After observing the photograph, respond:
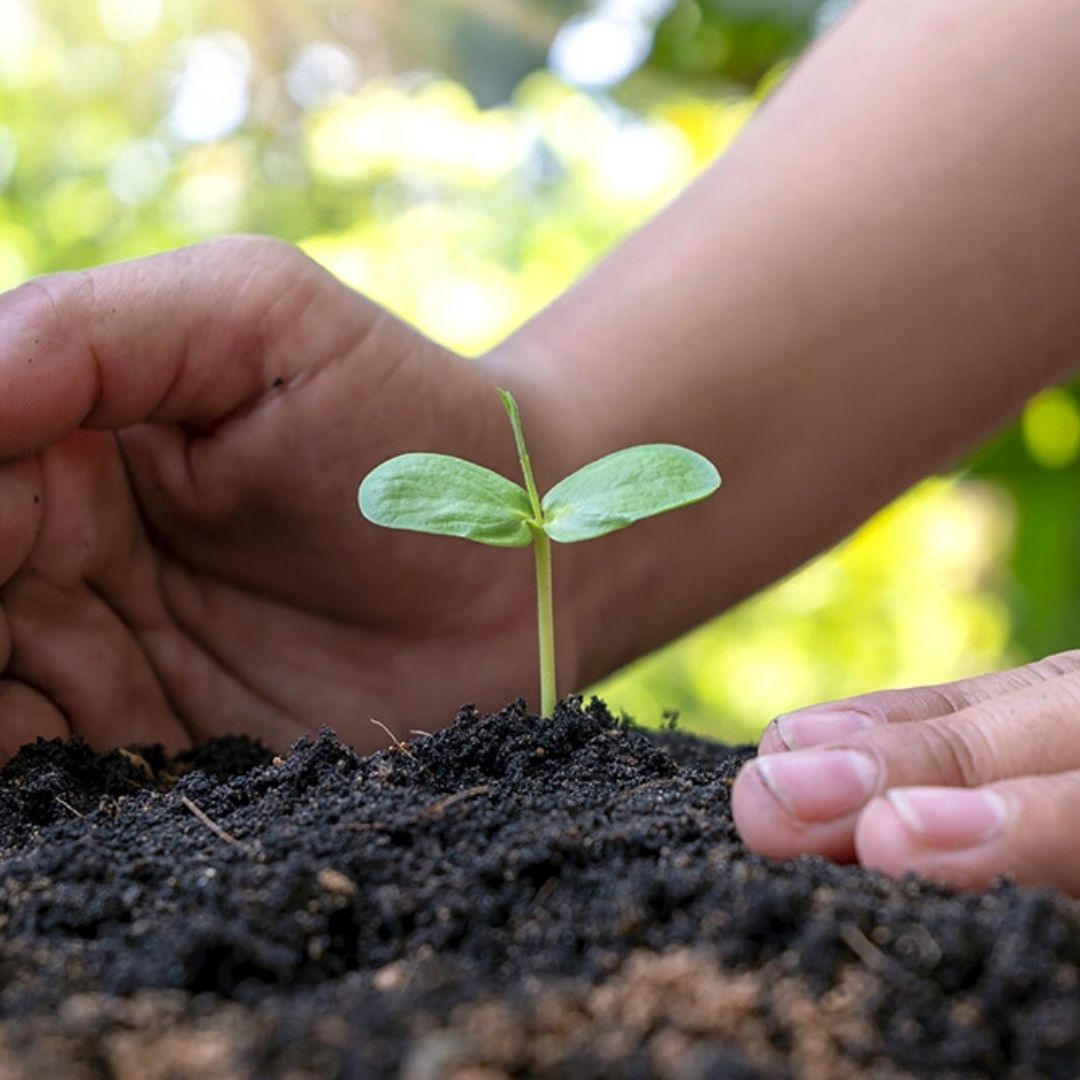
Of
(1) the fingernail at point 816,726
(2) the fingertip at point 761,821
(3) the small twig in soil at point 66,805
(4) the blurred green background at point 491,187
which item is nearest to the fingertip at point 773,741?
(1) the fingernail at point 816,726

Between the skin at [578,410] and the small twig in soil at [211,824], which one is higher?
the skin at [578,410]

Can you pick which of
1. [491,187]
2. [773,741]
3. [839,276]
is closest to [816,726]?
[773,741]

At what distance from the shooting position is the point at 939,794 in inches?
24.1

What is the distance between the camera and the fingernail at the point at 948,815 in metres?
0.59

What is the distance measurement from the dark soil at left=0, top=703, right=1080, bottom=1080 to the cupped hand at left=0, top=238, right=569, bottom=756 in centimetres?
40

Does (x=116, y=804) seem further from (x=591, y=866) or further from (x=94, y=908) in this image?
(x=591, y=866)

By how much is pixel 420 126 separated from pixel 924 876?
13.8 feet

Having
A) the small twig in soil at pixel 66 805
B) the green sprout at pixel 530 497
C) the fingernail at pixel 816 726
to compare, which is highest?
the green sprout at pixel 530 497

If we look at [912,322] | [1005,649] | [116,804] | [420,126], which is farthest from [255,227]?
[116,804]

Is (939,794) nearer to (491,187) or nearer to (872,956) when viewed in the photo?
(872,956)

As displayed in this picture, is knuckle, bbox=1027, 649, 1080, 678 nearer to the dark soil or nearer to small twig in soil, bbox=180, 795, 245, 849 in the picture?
the dark soil

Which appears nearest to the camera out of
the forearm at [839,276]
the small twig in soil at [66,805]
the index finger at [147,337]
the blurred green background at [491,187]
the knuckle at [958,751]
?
the knuckle at [958,751]

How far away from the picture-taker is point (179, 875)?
0.60 m

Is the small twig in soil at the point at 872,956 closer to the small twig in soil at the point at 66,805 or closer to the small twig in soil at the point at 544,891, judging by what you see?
the small twig in soil at the point at 544,891
